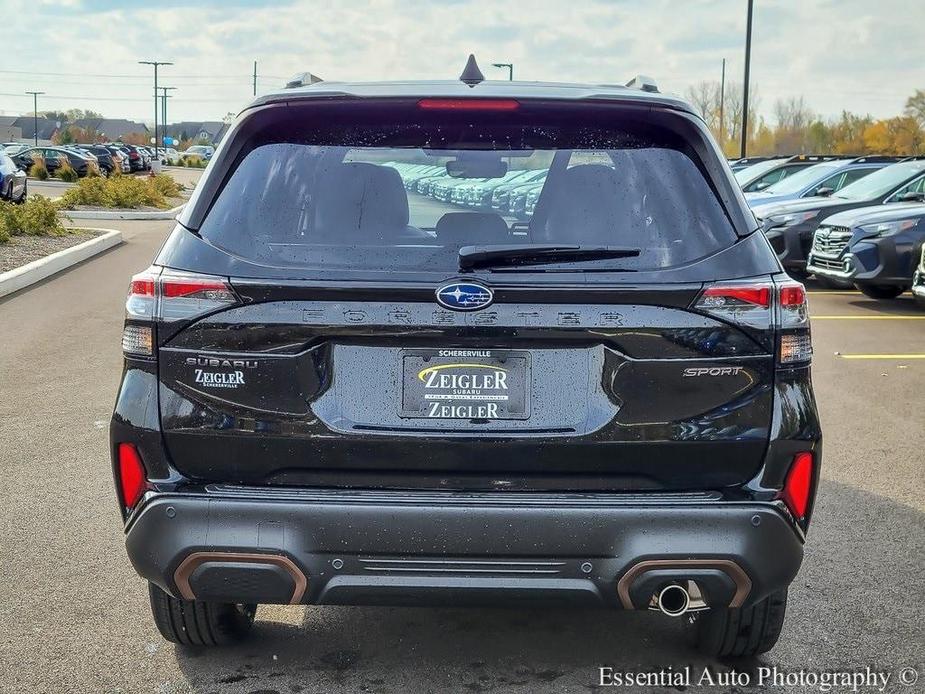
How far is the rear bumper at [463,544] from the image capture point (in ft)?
10.1

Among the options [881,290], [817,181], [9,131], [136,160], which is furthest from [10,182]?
[9,131]

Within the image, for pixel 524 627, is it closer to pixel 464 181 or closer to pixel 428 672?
pixel 428 672

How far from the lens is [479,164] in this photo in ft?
11.1

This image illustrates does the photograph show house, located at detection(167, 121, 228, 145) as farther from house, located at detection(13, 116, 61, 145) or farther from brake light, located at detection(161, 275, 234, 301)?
brake light, located at detection(161, 275, 234, 301)

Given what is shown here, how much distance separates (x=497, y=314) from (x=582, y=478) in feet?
1.62

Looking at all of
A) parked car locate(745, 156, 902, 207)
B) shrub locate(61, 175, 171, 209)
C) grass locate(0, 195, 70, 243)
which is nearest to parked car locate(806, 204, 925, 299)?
parked car locate(745, 156, 902, 207)

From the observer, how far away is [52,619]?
4.21 m

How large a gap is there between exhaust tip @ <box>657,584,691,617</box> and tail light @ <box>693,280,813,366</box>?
0.69 m

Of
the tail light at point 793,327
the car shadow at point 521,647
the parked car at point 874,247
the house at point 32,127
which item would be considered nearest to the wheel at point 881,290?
the parked car at point 874,247

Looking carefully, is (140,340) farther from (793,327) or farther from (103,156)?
(103,156)

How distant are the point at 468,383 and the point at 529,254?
386mm

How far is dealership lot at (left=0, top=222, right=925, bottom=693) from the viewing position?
376cm

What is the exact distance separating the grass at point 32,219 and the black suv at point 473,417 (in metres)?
16.5

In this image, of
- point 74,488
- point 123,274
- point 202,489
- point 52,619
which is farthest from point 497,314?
point 123,274
